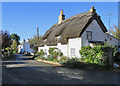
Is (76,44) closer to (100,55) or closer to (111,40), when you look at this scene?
(100,55)

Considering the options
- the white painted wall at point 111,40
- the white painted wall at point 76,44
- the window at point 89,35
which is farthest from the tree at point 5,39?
the white painted wall at point 111,40

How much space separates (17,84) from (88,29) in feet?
43.5

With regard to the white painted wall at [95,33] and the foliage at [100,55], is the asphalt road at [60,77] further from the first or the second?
the white painted wall at [95,33]

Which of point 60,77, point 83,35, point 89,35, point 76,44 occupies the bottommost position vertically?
point 60,77

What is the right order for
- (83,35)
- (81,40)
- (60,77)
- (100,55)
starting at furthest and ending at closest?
(83,35) < (81,40) < (100,55) < (60,77)

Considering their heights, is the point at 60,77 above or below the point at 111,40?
below

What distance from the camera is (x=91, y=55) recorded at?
1180 centimetres

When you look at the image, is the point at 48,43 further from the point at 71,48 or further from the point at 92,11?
the point at 92,11

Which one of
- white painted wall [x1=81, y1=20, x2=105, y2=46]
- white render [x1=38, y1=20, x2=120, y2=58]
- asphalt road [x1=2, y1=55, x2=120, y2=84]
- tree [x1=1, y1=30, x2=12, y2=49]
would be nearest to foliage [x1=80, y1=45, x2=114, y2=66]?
asphalt road [x1=2, y1=55, x2=120, y2=84]

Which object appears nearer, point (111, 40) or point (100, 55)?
point (100, 55)

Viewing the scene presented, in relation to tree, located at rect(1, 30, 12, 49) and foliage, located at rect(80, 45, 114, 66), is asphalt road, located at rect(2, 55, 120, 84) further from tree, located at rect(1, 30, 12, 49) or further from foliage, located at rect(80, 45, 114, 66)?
tree, located at rect(1, 30, 12, 49)

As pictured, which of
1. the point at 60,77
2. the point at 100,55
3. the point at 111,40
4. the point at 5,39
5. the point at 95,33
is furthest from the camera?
the point at 5,39

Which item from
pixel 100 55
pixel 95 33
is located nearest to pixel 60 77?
pixel 100 55

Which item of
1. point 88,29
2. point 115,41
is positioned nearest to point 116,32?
point 115,41
